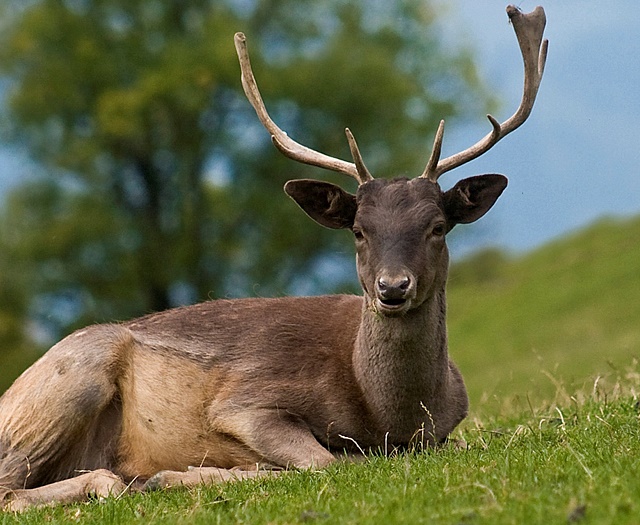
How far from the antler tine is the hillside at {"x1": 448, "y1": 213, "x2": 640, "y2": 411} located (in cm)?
1472

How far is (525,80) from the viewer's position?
8.56 meters

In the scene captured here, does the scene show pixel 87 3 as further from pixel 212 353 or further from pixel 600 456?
pixel 600 456

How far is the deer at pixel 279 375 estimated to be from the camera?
25.8ft

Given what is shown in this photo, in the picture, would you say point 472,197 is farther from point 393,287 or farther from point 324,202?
point 393,287

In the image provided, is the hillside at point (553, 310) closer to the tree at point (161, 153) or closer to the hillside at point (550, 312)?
the hillside at point (550, 312)

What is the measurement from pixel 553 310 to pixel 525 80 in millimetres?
30894

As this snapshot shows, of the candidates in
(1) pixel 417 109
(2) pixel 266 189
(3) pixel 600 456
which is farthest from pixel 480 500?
(1) pixel 417 109

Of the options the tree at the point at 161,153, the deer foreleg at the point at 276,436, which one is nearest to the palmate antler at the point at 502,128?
the deer foreleg at the point at 276,436

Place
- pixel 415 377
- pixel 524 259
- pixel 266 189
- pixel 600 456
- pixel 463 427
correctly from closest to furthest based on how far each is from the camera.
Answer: pixel 600 456 → pixel 415 377 → pixel 463 427 → pixel 266 189 → pixel 524 259

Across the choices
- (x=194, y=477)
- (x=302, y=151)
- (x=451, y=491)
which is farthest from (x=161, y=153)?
(x=451, y=491)

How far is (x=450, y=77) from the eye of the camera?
3312 centimetres

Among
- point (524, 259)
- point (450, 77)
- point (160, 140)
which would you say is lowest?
point (524, 259)

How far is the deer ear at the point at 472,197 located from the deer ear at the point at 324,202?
0.72 m

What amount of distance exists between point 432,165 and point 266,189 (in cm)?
2103
